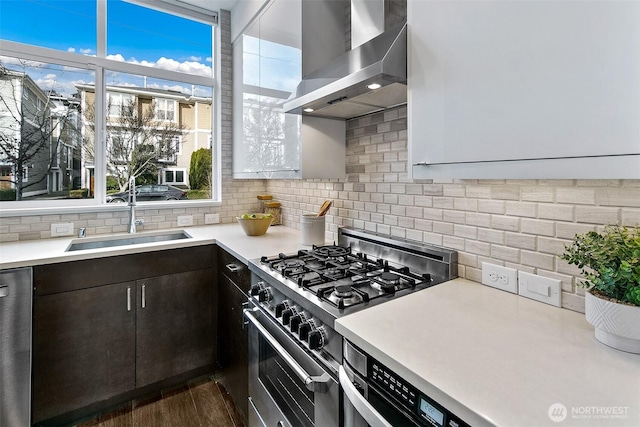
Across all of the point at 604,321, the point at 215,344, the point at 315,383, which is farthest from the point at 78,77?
the point at 604,321

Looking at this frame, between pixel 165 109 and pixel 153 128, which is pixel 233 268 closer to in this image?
pixel 153 128

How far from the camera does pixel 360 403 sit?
0.88m

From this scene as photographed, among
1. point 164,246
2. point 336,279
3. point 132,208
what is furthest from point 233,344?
point 132,208

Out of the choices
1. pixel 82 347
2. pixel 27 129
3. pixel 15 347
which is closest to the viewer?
pixel 15 347

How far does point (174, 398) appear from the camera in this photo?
2135mm

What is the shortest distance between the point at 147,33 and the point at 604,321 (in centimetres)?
346

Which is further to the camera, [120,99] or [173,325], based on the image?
[120,99]

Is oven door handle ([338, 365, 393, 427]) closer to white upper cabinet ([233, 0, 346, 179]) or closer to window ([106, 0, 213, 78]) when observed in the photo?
white upper cabinet ([233, 0, 346, 179])

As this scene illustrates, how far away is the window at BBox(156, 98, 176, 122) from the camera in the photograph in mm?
2787

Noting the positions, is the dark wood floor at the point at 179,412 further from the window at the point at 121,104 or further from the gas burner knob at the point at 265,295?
the window at the point at 121,104

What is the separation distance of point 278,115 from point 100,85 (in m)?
1.59

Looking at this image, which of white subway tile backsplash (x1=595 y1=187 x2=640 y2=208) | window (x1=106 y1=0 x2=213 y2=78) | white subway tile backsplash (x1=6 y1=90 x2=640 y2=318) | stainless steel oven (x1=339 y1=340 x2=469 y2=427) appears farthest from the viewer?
window (x1=106 y1=0 x2=213 y2=78)

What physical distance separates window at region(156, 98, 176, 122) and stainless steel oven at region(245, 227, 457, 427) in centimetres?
185

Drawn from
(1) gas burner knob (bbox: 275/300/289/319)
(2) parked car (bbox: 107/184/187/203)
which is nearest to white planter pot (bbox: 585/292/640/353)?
(1) gas burner knob (bbox: 275/300/289/319)
